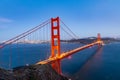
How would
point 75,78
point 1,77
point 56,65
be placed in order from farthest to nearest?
1. point 75,78
2. point 56,65
3. point 1,77

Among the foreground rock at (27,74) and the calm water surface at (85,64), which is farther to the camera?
the calm water surface at (85,64)

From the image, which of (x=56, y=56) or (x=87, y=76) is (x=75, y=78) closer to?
(x=87, y=76)

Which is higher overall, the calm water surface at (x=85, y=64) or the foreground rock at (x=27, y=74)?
the foreground rock at (x=27, y=74)

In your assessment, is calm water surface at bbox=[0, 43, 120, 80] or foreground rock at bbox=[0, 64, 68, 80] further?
calm water surface at bbox=[0, 43, 120, 80]

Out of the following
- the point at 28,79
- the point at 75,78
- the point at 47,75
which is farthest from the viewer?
the point at 75,78

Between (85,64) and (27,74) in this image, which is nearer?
(27,74)

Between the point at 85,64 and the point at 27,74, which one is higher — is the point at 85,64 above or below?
below

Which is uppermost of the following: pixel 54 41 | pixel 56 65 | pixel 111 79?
pixel 54 41

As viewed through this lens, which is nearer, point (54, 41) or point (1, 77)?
point (1, 77)

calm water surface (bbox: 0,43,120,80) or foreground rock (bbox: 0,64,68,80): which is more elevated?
foreground rock (bbox: 0,64,68,80)

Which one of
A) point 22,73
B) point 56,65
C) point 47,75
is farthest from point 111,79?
point 22,73

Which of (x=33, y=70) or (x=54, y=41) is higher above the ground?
(x=54, y=41)
